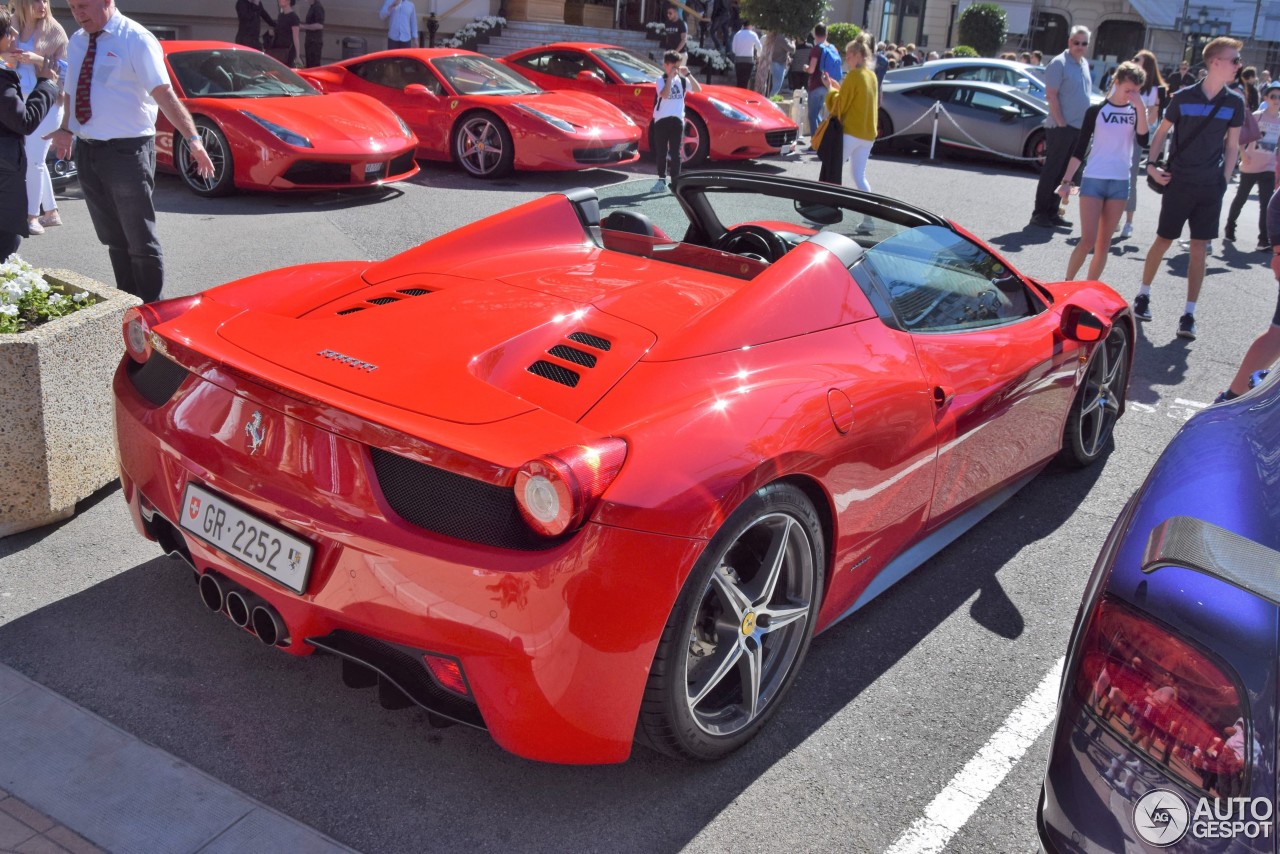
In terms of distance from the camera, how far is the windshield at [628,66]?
45.6 feet

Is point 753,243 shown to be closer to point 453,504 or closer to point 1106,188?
point 453,504

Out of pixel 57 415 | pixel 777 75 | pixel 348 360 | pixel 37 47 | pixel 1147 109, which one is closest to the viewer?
pixel 348 360

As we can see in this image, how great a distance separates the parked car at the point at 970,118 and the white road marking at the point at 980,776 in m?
13.9

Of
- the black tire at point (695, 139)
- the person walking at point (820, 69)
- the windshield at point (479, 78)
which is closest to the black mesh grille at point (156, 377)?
the windshield at point (479, 78)

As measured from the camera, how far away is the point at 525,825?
267cm

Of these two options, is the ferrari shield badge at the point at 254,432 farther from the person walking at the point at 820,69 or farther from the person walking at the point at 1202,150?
the person walking at the point at 820,69

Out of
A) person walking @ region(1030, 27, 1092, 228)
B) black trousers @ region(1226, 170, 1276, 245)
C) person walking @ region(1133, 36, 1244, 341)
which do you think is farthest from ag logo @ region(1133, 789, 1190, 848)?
black trousers @ region(1226, 170, 1276, 245)

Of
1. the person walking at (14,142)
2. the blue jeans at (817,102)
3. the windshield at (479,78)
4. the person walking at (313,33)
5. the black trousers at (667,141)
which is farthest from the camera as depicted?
the person walking at (313,33)

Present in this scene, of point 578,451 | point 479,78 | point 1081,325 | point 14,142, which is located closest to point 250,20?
point 479,78

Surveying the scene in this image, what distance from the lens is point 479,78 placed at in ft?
39.9

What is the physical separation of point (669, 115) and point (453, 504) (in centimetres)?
904

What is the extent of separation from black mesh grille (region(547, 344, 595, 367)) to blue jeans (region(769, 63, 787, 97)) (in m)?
17.6

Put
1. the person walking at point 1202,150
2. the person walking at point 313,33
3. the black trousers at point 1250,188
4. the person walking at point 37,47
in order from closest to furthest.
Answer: the person walking at point 1202,150 < the person walking at point 37,47 < the black trousers at point 1250,188 < the person walking at point 313,33

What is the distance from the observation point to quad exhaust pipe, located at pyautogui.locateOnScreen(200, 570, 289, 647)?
271cm
